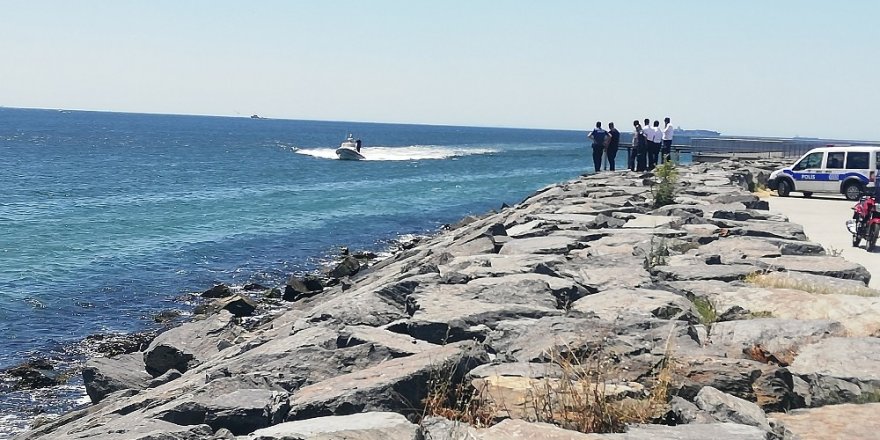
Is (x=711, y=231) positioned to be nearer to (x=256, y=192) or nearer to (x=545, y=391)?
(x=545, y=391)

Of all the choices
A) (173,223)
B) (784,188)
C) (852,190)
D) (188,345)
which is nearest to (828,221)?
(852,190)

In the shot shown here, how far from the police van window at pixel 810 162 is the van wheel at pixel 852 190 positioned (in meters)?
0.87

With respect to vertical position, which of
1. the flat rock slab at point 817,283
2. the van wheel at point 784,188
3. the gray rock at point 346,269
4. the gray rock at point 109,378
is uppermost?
the flat rock slab at point 817,283

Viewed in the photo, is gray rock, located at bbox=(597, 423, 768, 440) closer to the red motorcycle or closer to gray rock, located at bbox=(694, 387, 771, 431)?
gray rock, located at bbox=(694, 387, 771, 431)

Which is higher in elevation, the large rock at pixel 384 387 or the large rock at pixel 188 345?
the large rock at pixel 384 387

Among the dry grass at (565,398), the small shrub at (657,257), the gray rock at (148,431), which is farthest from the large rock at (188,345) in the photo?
the dry grass at (565,398)

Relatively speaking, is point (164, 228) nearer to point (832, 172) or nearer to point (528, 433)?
Result: point (832, 172)

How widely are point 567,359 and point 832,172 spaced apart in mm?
17611

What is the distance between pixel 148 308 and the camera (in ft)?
46.5

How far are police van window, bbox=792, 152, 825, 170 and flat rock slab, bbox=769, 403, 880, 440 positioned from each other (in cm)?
1762

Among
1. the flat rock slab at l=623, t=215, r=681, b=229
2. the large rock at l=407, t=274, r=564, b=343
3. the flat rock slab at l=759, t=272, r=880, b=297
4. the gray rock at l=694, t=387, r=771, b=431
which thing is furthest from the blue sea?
the gray rock at l=694, t=387, r=771, b=431

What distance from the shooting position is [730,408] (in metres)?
3.47

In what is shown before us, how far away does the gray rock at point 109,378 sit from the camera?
26.9ft

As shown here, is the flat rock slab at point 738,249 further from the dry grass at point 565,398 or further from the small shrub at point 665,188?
the small shrub at point 665,188
